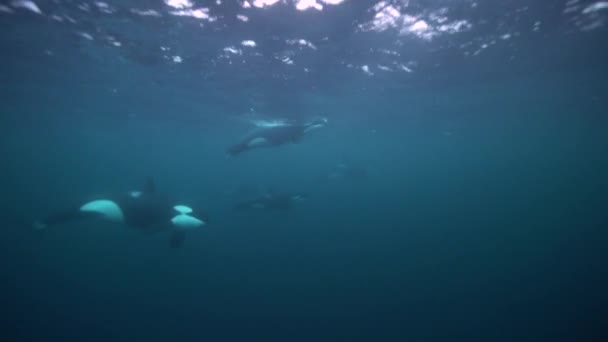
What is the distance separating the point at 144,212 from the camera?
10469mm

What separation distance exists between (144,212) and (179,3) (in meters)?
6.21

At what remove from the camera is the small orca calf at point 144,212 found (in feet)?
32.9

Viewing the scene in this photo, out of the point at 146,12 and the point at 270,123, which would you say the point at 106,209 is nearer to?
the point at 146,12

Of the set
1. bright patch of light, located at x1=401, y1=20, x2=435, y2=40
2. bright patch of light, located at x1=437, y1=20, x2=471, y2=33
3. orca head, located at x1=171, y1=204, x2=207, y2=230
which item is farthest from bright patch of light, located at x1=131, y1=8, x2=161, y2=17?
bright patch of light, located at x1=437, y1=20, x2=471, y2=33

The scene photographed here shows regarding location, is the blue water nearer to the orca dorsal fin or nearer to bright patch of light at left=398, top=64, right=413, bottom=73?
bright patch of light at left=398, top=64, right=413, bottom=73

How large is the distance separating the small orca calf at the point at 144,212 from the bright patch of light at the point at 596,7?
46.5ft

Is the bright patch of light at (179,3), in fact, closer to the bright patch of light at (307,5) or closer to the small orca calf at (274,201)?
the bright patch of light at (307,5)

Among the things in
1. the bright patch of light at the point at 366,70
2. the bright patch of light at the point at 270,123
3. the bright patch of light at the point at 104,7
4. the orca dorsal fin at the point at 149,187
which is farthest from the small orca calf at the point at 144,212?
the bright patch of light at the point at 270,123

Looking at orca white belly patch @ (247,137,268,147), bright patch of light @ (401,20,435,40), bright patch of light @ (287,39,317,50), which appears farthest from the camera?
orca white belly patch @ (247,137,268,147)

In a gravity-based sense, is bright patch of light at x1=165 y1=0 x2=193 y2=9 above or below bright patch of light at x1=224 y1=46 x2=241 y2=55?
below

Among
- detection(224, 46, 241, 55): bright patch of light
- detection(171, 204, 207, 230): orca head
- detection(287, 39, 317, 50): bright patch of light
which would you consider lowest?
detection(171, 204, 207, 230): orca head

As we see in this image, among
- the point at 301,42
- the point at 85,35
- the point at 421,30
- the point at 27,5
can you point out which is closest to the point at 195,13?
the point at 301,42

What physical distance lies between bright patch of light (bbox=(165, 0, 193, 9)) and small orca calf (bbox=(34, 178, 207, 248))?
538 cm

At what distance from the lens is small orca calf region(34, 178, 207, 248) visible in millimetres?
10031
